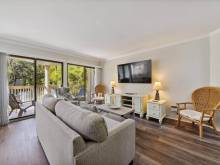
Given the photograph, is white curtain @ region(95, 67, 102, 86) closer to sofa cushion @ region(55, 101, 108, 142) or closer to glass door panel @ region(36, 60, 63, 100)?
glass door panel @ region(36, 60, 63, 100)

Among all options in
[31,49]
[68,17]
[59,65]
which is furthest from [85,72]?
[68,17]

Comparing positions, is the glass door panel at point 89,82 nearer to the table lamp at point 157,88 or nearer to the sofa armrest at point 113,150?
the table lamp at point 157,88

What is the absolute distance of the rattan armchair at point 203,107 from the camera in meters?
2.38

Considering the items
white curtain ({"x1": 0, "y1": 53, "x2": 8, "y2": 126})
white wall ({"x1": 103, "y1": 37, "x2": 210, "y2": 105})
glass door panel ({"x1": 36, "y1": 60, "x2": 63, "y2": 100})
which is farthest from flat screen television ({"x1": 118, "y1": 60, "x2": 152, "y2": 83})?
white curtain ({"x1": 0, "y1": 53, "x2": 8, "y2": 126})

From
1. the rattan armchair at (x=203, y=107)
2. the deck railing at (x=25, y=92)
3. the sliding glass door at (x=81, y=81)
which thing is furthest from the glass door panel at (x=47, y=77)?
the rattan armchair at (x=203, y=107)

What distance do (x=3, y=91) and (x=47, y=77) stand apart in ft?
4.46

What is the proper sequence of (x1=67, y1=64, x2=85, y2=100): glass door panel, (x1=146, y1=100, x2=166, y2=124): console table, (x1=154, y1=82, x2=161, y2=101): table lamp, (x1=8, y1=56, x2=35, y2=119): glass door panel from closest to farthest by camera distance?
→ (x1=146, y1=100, x2=166, y2=124): console table, (x1=8, y1=56, x2=35, y2=119): glass door panel, (x1=154, y1=82, x2=161, y2=101): table lamp, (x1=67, y1=64, x2=85, y2=100): glass door panel

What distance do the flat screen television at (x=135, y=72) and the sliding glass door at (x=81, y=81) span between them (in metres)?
1.61

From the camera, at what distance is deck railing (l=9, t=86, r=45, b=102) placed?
11.7 feet

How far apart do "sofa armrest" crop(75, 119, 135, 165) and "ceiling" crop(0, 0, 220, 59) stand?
1.73m

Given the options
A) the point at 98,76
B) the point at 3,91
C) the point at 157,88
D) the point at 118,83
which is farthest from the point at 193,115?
the point at 3,91

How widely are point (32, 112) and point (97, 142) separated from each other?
374cm

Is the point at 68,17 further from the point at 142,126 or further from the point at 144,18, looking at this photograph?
the point at 142,126

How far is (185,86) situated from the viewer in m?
3.21
